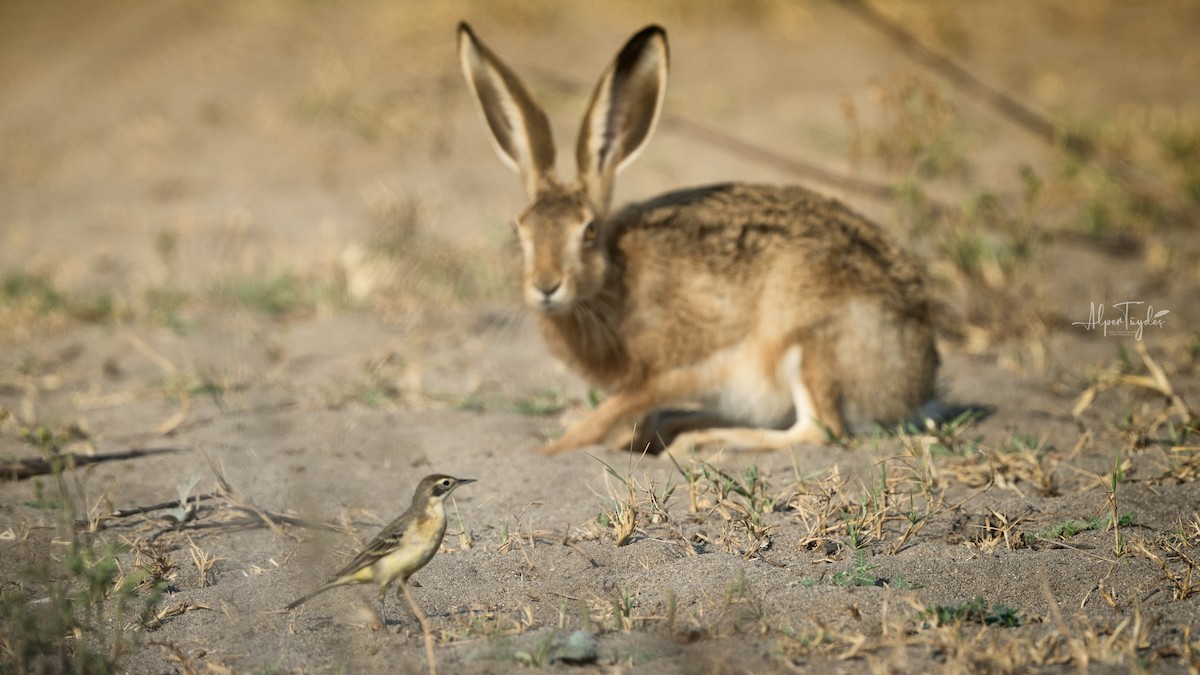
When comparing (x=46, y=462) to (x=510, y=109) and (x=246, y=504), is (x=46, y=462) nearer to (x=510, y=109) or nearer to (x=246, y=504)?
(x=246, y=504)

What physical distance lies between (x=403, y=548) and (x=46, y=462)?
1.83 meters

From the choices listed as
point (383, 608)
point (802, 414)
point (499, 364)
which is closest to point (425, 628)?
point (383, 608)

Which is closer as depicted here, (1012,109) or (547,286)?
(547,286)

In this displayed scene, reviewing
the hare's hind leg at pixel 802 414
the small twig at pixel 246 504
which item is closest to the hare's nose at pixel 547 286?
the hare's hind leg at pixel 802 414

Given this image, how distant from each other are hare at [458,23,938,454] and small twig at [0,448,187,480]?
157 centimetres

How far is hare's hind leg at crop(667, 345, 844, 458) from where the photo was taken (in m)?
4.52

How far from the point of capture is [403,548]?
275 centimetres

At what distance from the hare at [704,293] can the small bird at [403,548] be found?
161cm

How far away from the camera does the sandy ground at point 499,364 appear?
9.29ft

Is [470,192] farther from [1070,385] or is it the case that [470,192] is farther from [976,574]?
[976,574]

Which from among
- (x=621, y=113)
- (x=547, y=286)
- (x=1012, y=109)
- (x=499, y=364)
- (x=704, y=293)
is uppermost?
(x=621, y=113)

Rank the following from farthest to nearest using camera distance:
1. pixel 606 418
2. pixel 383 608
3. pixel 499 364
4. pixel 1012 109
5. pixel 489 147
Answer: pixel 489 147, pixel 1012 109, pixel 499 364, pixel 606 418, pixel 383 608

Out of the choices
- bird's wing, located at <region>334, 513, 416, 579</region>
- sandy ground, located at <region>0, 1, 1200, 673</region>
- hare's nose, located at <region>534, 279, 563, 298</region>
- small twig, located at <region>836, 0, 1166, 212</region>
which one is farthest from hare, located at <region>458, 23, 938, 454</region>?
small twig, located at <region>836, 0, 1166, 212</region>

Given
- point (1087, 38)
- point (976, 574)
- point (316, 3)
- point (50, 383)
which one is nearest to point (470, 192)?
point (50, 383)
